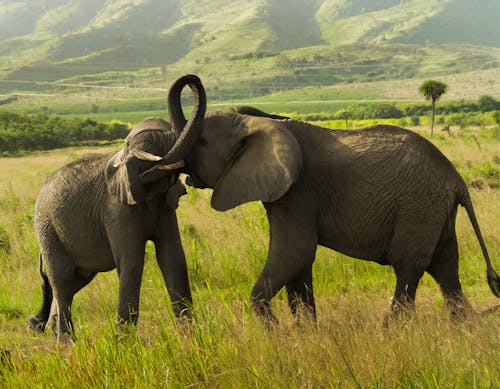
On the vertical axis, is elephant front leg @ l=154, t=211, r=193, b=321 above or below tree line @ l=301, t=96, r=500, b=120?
above

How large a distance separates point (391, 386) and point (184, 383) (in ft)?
3.74

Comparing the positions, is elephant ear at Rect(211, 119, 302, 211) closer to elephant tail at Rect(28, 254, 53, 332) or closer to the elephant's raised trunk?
the elephant's raised trunk

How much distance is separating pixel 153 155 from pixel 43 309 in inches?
102

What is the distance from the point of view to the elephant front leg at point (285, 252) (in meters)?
5.27

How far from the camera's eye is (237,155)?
212 inches

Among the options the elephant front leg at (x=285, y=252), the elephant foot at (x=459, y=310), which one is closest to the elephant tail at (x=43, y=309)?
the elephant front leg at (x=285, y=252)

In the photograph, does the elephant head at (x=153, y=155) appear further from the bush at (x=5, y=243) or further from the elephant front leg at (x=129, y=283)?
the bush at (x=5, y=243)

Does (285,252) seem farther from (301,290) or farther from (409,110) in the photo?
(409,110)

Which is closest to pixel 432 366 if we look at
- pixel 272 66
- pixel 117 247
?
pixel 117 247

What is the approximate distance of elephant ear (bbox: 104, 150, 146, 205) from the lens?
5.04 m

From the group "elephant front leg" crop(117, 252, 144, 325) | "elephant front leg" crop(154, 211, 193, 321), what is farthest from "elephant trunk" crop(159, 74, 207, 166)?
"elephant front leg" crop(117, 252, 144, 325)

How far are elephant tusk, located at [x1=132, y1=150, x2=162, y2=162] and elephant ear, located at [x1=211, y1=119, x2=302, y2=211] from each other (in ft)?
1.92

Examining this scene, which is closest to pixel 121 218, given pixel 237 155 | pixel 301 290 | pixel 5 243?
pixel 237 155

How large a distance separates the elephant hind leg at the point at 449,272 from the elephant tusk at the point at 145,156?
2438mm
